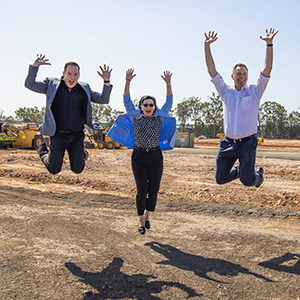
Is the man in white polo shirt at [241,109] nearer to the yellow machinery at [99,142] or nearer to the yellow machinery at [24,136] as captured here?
the yellow machinery at [24,136]

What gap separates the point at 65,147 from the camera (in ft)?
17.5

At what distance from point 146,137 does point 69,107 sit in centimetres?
132

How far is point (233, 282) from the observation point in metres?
3.77

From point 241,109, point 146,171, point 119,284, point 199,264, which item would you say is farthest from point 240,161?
point 119,284

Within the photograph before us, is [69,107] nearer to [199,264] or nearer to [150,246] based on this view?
[150,246]

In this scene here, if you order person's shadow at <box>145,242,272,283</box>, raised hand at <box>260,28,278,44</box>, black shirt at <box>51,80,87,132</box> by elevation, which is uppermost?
raised hand at <box>260,28,278,44</box>

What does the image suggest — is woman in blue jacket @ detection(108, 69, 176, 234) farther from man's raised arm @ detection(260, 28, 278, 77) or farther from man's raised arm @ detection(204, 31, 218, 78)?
man's raised arm @ detection(260, 28, 278, 77)

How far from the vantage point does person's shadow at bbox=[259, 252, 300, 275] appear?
4.10 meters

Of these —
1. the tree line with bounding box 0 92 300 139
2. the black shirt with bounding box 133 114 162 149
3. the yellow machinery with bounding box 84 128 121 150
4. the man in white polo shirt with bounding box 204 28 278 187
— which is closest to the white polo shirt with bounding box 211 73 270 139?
the man in white polo shirt with bounding box 204 28 278 187

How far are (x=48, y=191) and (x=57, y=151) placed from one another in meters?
4.48

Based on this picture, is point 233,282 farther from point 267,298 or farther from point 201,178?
point 201,178

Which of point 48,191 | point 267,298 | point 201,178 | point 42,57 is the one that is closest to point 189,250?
point 267,298

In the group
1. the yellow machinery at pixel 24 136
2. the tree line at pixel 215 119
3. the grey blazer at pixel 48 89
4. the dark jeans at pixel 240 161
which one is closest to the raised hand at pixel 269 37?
the dark jeans at pixel 240 161

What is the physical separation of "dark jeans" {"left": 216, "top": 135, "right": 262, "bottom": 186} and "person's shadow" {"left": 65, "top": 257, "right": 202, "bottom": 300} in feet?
7.23
